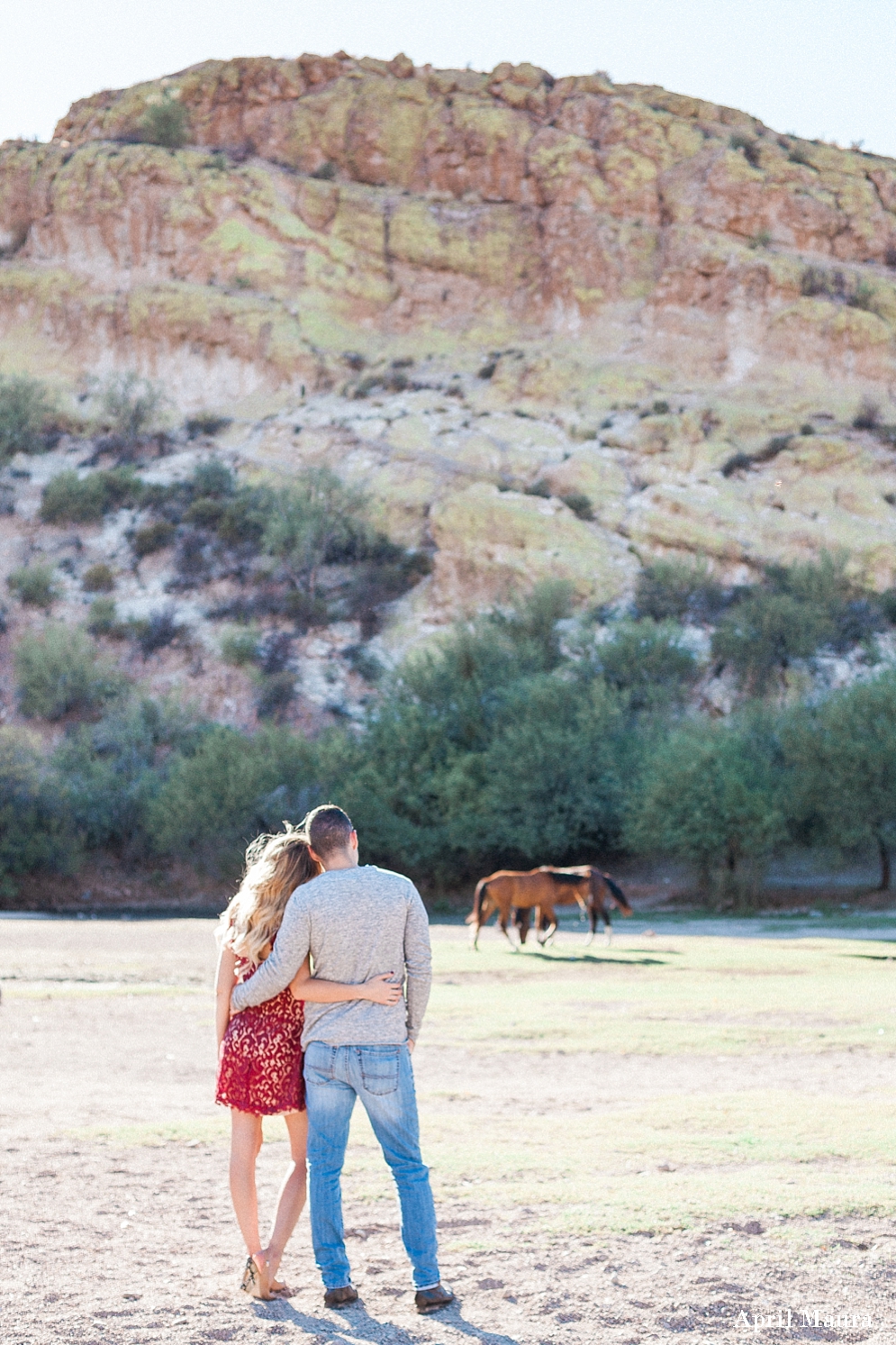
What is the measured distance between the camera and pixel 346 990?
5055mm

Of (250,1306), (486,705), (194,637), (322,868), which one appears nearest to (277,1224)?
(250,1306)

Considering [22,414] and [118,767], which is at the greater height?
[22,414]

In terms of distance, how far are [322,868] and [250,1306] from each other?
5.89ft

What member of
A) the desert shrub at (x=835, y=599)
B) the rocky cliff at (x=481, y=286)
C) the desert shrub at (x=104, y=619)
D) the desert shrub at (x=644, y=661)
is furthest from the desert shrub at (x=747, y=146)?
the desert shrub at (x=104, y=619)

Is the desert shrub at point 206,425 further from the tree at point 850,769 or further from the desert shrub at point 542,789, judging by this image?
the tree at point 850,769

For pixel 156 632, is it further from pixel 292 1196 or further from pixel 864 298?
pixel 292 1196

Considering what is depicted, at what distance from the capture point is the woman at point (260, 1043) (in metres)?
5.23

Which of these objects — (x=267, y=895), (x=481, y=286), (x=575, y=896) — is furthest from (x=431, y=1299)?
(x=481, y=286)

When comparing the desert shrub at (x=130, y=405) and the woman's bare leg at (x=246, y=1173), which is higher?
the desert shrub at (x=130, y=405)

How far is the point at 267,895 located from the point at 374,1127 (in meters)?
0.99

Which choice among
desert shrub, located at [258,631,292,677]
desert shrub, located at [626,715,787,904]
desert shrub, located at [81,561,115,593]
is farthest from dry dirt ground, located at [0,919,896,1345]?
desert shrub, located at [81,561,115,593]

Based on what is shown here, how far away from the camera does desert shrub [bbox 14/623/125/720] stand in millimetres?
53625

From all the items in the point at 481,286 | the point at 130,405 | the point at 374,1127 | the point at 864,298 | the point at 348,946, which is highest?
the point at 481,286

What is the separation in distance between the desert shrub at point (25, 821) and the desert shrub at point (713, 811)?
18461 millimetres
